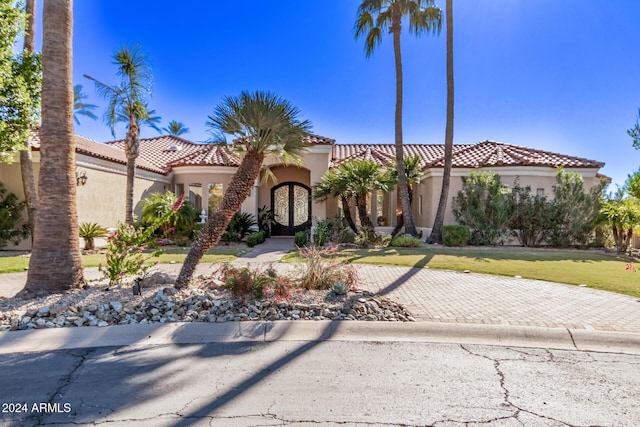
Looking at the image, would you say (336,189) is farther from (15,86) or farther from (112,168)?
(15,86)

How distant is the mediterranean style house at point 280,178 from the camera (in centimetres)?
1535

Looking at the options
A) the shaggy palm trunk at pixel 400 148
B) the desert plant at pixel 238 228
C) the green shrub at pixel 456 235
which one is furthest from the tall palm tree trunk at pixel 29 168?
the green shrub at pixel 456 235

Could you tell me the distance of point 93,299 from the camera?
18.8 ft

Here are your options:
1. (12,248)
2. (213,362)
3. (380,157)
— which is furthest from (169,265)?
(380,157)

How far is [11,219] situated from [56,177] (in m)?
10.5

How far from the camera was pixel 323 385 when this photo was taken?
3.54 m

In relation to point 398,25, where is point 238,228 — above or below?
below

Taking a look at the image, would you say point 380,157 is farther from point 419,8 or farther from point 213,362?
point 213,362

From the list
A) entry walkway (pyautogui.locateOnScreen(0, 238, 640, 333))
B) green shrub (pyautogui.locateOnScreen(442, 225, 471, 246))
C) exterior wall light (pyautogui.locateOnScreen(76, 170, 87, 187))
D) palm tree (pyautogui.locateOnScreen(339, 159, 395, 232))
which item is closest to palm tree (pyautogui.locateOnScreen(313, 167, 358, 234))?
palm tree (pyautogui.locateOnScreen(339, 159, 395, 232))

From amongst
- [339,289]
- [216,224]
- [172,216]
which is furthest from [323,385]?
[172,216]

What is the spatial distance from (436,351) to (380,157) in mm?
20031

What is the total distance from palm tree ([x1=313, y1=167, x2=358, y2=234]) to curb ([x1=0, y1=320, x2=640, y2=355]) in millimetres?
11289

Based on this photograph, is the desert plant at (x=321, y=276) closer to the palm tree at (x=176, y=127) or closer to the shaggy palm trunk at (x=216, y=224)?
the shaggy palm trunk at (x=216, y=224)

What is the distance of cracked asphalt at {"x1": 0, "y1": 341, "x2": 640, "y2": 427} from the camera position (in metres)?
2.96
